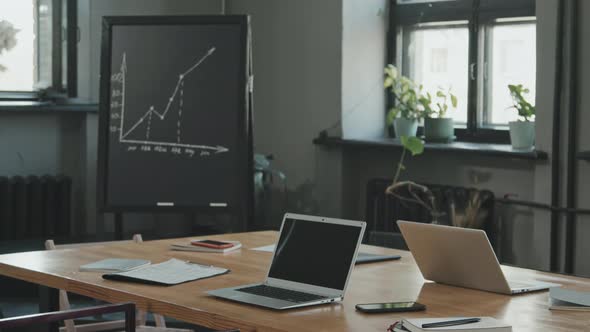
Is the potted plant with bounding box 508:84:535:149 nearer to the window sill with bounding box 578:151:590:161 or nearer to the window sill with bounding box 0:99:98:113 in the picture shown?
the window sill with bounding box 578:151:590:161

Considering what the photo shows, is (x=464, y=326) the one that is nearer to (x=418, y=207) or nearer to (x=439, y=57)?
(x=418, y=207)

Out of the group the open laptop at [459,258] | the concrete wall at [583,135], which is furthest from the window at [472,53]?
the open laptop at [459,258]

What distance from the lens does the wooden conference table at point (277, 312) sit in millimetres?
2635

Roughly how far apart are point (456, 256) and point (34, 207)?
393 centimetres

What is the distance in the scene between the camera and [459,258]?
9.91 ft

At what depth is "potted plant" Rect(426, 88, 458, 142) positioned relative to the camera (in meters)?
5.86

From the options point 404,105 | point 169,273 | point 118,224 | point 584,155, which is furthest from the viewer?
point 404,105

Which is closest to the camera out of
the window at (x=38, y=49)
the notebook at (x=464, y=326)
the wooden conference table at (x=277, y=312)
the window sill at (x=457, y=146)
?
the notebook at (x=464, y=326)

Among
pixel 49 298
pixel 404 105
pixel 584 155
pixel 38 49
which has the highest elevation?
pixel 38 49

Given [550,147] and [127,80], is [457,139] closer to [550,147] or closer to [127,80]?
[550,147]

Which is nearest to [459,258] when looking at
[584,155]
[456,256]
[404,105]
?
[456,256]

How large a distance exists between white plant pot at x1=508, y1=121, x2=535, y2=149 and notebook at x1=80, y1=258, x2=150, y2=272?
2591mm

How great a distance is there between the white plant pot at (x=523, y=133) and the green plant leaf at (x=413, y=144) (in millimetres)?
513

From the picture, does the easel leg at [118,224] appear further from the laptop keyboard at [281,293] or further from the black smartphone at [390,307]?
the black smartphone at [390,307]
